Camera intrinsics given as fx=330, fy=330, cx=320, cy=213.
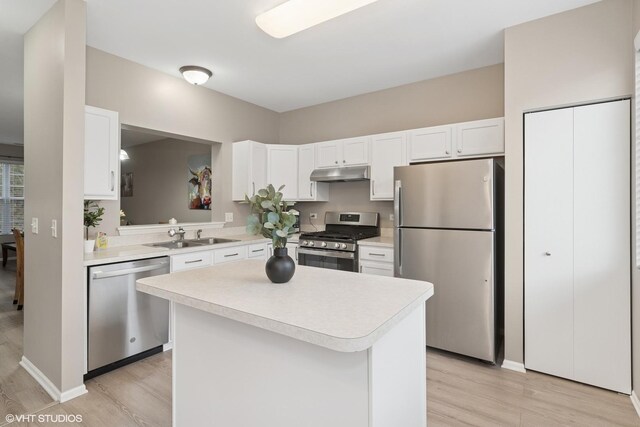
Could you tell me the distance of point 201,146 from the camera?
19.3ft

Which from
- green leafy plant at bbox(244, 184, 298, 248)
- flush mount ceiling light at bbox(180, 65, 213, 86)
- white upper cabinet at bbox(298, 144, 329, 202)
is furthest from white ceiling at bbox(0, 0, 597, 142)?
green leafy plant at bbox(244, 184, 298, 248)

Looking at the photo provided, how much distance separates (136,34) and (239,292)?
252cm

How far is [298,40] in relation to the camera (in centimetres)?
283

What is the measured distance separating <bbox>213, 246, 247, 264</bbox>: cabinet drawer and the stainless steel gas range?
66 cm

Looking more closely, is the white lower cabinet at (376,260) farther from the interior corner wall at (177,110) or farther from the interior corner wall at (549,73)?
the interior corner wall at (177,110)

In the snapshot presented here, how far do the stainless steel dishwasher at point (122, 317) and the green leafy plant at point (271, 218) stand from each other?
160cm

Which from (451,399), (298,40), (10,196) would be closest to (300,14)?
(298,40)

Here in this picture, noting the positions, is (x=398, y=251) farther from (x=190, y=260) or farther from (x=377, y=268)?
(x=190, y=260)

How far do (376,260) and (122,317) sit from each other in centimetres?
230

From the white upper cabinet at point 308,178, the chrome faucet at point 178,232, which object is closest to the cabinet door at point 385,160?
the white upper cabinet at point 308,178

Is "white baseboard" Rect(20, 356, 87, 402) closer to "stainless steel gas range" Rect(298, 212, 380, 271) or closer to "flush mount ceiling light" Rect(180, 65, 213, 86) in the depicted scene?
"stainless steel gas range" Rect(298, 212, 380, 271)

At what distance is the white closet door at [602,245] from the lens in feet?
7.25

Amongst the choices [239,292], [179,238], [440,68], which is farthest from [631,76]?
[179,238]

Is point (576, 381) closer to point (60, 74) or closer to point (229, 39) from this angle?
point (229, 39)
